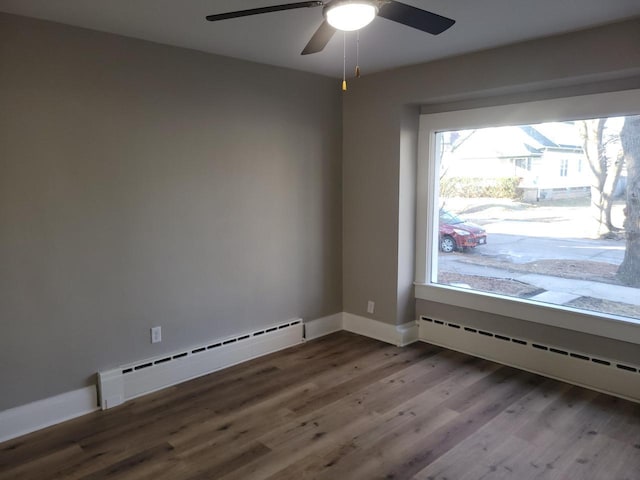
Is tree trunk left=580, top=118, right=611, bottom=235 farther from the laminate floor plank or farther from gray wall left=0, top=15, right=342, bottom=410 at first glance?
gray wall left=0, top=15, right=342, bottom=410

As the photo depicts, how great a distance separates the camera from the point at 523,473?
2424 millimetres

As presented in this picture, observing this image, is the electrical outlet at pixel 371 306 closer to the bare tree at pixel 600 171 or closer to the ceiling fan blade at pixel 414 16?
the bare tree at pixel 600 171

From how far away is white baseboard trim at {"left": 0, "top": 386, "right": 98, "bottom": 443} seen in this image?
276 cm

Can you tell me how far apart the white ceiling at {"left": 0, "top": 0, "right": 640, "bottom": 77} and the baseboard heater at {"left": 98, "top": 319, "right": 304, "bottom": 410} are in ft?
7.27

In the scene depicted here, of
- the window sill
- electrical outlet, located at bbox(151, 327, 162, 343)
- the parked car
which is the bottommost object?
electrical outlet, located at bbox(151, 327, 162, 343)

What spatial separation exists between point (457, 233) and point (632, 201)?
1357mm

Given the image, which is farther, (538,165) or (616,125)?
(538,165)

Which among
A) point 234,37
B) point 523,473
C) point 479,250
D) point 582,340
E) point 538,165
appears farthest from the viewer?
point 479,250

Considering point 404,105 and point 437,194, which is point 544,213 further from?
point 404,105

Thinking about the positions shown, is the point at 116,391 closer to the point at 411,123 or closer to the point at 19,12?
the point at 19,12

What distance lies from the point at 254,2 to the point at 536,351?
3.13 m

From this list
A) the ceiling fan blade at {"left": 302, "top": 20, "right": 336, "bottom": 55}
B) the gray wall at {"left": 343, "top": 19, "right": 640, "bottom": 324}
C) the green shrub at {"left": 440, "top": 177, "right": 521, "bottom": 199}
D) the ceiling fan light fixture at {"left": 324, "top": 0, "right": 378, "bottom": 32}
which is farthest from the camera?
the green shrub at {"left": 440, "top": 177, "right": 521, "bottom": 199}

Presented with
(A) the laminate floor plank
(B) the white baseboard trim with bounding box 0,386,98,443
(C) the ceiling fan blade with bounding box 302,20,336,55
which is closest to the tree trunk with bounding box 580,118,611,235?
(A) the laminate floor plank

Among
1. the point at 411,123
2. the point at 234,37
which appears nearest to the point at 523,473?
the point at 411,123
